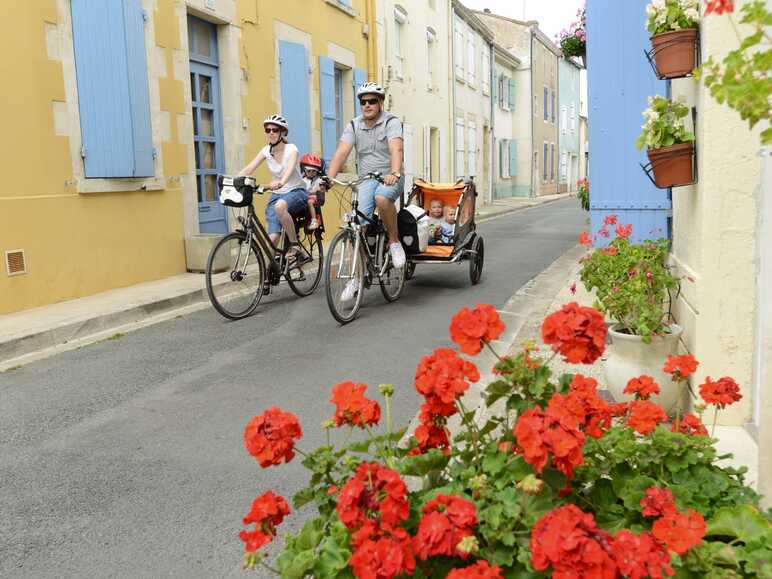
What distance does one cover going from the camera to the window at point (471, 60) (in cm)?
2644

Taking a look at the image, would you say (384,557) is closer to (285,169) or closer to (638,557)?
(638,557)

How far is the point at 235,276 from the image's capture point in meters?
7.03

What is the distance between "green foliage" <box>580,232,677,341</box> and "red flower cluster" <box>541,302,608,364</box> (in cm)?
225

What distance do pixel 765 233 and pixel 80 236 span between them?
6693mm

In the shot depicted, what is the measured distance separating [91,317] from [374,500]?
5.67 metres

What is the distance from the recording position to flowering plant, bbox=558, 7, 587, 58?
440 inches

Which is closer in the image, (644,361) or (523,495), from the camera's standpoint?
(523,495)

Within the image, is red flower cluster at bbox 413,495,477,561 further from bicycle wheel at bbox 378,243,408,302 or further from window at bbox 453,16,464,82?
window at bbox 453,16,464,82

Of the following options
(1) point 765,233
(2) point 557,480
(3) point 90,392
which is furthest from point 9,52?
(2) point 557,480

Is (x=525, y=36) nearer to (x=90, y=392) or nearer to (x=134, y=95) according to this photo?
(x=134, y=95)

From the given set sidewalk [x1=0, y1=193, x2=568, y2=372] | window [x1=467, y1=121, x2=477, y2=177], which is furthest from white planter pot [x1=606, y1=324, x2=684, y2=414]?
window [x1=467, y1=121, x2=477, y2=177]

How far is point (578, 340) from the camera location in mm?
1731

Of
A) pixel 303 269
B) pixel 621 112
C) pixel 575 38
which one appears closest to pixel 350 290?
pixel 303 269

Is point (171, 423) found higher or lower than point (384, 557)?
lower
